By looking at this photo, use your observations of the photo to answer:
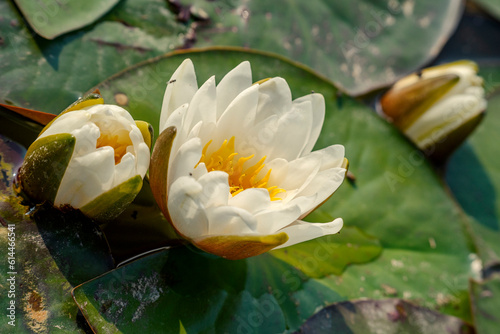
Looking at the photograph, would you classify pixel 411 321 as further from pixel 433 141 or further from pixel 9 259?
pixel 9 259

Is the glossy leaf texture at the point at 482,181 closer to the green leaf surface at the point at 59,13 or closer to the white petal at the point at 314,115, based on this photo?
the white petal at the point at 314,115

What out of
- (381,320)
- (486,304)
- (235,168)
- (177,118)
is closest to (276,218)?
(235,168)

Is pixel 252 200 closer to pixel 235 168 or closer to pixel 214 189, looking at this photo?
pixel 214 189

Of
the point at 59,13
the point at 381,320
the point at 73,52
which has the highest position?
the point at 59,13

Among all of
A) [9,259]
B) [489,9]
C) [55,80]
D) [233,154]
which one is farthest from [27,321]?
[489,9]

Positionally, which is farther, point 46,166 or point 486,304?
point 486,304
